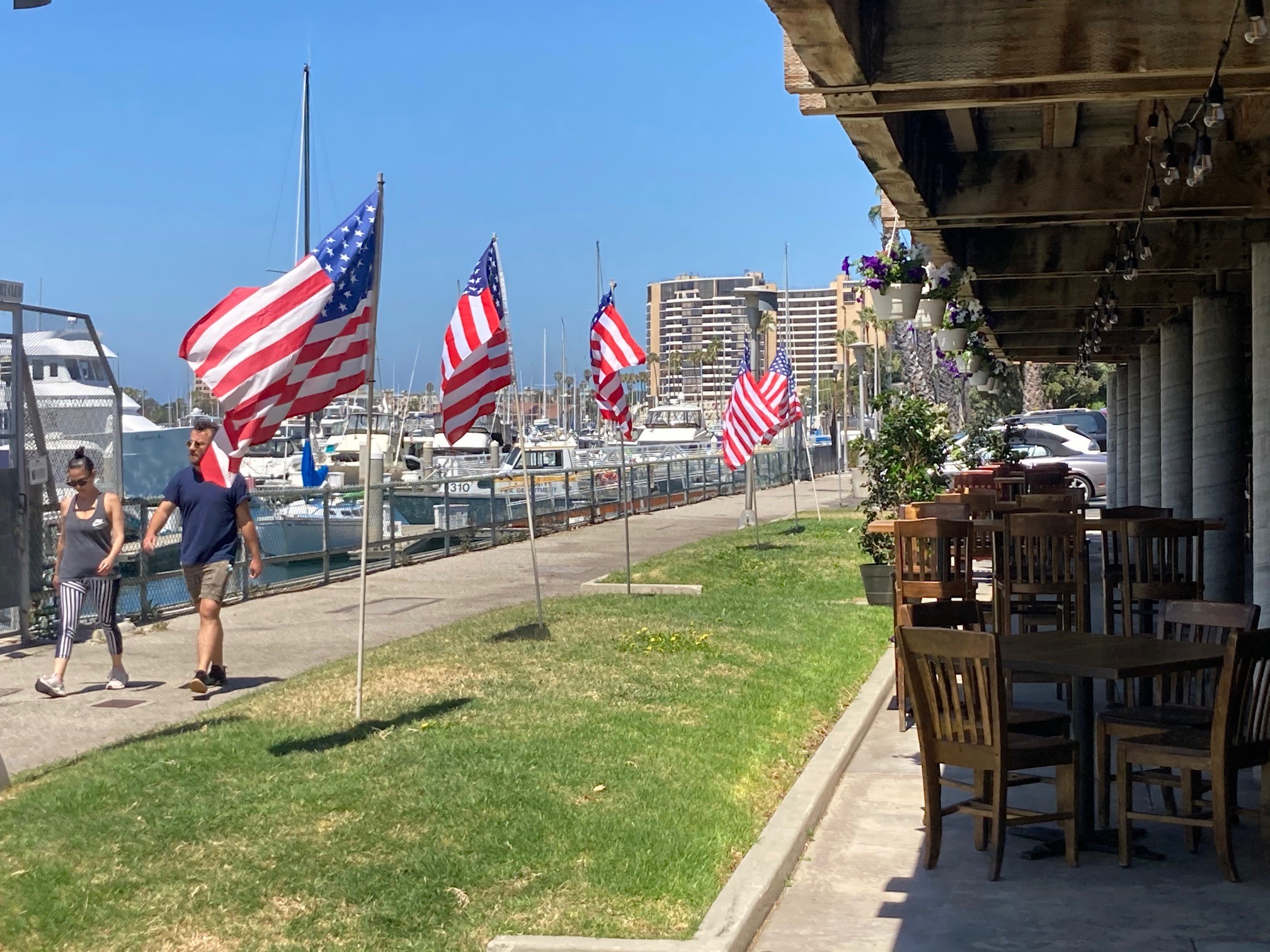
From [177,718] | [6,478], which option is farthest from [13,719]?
[6,478]

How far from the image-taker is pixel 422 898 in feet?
19.2

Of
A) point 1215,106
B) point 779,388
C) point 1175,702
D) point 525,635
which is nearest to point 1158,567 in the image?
point 1175,702

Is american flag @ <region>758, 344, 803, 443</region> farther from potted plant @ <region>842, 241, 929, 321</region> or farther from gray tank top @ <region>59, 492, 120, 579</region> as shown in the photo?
gray tank top @ <region>59, 492, 120, 579</region>

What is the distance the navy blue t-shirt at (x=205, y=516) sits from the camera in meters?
11.5

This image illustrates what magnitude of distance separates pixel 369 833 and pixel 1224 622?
4.33m

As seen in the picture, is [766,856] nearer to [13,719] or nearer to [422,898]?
[422,898]

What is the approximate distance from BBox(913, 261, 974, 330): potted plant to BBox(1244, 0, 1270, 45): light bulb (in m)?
6.90

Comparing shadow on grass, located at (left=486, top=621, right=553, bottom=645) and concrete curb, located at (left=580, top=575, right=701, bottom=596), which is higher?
shadow on grass, located at (left=486, top=621, right=553, bottom=645)

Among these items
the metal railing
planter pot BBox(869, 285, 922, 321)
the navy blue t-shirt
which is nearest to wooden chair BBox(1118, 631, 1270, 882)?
the navy blue t-shirt

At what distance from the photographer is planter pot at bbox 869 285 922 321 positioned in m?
14.7

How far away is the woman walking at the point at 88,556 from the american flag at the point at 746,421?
1342cm

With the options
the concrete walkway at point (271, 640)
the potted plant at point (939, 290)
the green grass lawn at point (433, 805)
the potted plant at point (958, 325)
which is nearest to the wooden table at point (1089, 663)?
the green grass lawn at point (433, 805)

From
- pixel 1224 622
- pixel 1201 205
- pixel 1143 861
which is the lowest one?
pixel 1143 861

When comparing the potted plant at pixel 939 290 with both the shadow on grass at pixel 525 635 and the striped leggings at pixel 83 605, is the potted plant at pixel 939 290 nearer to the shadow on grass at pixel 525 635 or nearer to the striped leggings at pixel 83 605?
the shadow on grass at pixel 525 635
